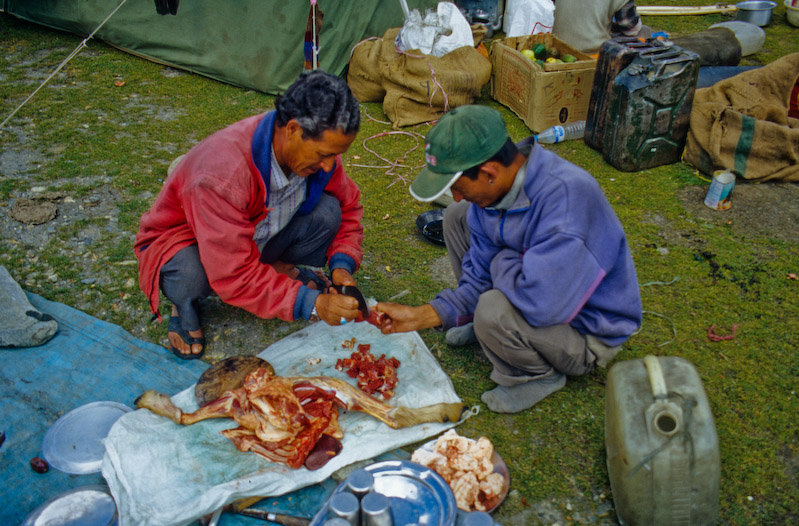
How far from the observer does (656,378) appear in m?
2.47

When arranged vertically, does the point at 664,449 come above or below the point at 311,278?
above

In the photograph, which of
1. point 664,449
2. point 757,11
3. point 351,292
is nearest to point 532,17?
point 757,11

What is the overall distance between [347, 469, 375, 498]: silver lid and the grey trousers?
1007 millimetres

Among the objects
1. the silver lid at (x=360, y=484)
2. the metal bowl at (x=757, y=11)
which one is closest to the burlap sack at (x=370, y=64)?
the silver lid at (x=360, y=484)

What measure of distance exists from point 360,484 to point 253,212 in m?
1.59

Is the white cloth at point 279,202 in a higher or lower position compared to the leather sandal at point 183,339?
Answer: higher

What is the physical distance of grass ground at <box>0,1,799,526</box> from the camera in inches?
114

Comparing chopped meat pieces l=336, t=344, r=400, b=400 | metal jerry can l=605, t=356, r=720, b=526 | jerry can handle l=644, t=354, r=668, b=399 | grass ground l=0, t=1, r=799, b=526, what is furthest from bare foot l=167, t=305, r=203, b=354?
jerry can handle l=644, t=354, r=668, b=399

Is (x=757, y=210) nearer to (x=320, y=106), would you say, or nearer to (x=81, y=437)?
(x=320, y=106)

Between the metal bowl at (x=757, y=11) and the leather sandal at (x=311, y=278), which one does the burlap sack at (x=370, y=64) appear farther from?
the metal bowl at (x=757, y=11)

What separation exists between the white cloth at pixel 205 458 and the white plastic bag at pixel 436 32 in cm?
437

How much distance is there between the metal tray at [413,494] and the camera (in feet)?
7.58

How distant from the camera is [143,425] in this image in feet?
9.48

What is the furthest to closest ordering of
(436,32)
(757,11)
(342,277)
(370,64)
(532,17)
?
(757,11)
(532,17)
(370,64)
(436,32)
(342,277)
